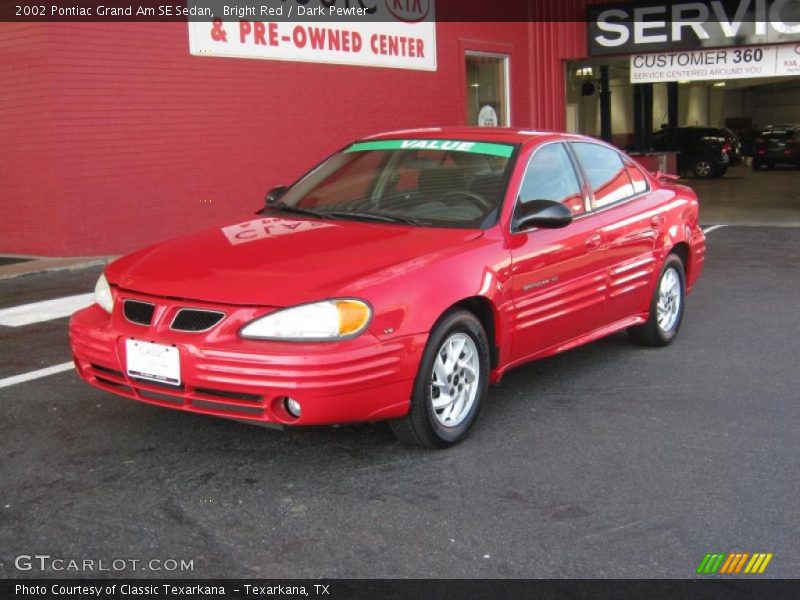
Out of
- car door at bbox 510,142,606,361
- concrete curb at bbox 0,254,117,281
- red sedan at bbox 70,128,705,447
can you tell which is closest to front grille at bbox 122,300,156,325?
red sedan at bbox 70,128,705,447

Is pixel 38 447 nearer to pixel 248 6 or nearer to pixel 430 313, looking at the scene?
pixel 430 313

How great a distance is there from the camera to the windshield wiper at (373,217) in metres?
4.91

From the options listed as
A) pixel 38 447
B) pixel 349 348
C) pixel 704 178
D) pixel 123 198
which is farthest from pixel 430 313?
pixel 704 178

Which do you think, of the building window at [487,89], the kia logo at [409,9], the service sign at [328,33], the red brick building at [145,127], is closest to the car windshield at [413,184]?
the red brick building at [145,127]

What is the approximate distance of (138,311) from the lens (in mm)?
4195

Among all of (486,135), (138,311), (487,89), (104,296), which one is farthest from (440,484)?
(487,89)

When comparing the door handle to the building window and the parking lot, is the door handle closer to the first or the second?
the parking lot

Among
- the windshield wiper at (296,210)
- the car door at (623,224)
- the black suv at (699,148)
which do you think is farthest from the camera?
the black suv at (699,148)

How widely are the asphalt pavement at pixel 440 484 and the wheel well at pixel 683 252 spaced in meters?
1.05

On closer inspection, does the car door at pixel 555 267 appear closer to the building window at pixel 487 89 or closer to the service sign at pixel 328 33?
the service sign at pixel 328 33

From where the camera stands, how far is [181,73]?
11469mm

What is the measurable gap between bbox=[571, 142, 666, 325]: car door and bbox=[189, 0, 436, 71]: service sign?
7082mm

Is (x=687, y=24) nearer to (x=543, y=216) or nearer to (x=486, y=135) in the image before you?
(x=486, y=135)

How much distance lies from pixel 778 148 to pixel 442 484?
27.5 metres
